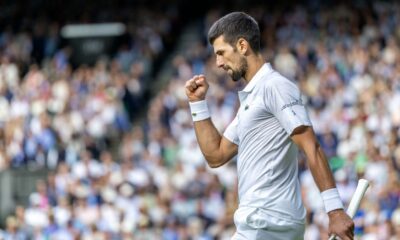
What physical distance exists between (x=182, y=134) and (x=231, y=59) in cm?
1313

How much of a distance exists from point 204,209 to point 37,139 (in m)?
5.16

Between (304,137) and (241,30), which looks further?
(241,30)

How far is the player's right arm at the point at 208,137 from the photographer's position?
247 inches

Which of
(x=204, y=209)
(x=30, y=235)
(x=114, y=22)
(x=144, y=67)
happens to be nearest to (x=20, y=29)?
(x=114, y=22)

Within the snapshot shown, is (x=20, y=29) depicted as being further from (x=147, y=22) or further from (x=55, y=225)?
(x=55, y=225)

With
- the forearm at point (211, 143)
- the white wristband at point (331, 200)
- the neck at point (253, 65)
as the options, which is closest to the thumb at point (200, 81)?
the forearm at point (211, 143)

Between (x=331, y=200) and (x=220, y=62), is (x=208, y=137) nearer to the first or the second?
(x=220, y=62)

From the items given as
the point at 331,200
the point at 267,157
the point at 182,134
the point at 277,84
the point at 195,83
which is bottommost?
the point at 331,200

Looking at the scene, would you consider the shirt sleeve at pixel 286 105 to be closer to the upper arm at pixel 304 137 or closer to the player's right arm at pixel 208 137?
the upper arm at pixel 304 137

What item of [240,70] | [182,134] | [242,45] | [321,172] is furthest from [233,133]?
[182,134]

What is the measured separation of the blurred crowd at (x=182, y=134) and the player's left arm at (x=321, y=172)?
765 centimetres

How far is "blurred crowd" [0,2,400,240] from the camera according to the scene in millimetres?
15594

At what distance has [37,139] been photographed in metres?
20.3

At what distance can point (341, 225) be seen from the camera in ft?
17.4
